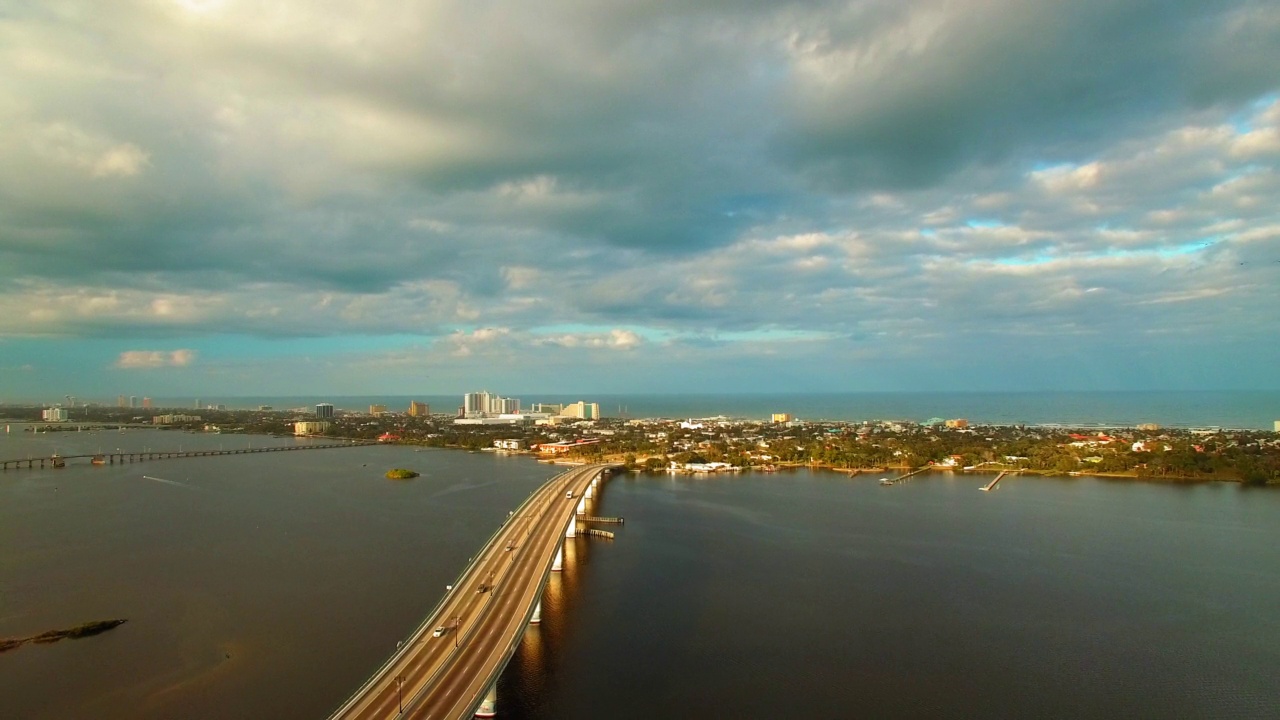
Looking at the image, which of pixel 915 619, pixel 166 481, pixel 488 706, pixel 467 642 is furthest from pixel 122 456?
pixel 915 619

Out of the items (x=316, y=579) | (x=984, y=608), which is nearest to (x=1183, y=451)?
(x=984, y=608)

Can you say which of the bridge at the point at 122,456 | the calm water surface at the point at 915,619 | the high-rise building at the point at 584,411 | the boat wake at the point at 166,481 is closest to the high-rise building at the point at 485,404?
the high-rise building at the point at 584,411

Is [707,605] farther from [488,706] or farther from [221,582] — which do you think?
[221,582]

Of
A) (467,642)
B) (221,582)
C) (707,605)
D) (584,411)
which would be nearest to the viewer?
(467,642)

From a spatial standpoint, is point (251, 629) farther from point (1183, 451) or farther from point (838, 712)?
point (1183, 451)

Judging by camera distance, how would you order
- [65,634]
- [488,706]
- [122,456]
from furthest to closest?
[122,456] < [65,634] < [488,706]

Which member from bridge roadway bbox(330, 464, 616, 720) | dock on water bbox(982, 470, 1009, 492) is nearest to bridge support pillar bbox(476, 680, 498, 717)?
bridge roadway bbox(330, 464, 616, 720)

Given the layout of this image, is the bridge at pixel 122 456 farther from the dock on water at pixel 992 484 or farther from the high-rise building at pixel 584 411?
the dock on water at pixel 992 484
